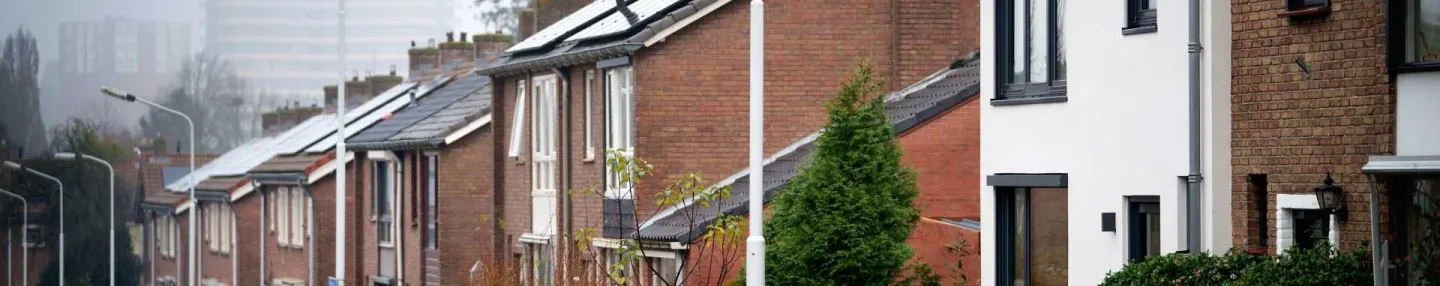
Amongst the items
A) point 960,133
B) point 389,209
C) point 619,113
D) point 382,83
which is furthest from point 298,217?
point 960,133

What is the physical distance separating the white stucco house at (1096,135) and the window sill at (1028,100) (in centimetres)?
1

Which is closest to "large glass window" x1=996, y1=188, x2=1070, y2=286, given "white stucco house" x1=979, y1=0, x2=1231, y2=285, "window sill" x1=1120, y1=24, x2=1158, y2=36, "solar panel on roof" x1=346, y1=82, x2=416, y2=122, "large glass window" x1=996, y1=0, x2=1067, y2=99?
"white stucco house" x1=979, y1=0, x2=1231, y2=285

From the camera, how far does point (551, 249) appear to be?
32594 mm

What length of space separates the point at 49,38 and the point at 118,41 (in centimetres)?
2548

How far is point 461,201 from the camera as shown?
40656 mm

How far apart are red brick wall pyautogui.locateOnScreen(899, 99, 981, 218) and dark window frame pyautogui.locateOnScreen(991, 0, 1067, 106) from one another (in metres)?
5.61

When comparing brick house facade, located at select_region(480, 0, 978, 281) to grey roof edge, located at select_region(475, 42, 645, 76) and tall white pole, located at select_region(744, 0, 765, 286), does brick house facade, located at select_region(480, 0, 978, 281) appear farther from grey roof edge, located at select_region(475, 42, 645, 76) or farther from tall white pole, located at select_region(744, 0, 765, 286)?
tall white pole, located at select_region(744, 0, 765, 286)

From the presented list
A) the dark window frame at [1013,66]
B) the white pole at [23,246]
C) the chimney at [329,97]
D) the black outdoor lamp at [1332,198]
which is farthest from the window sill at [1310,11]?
the white pole at [23,246]

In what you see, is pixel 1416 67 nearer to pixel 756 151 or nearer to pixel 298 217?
pixel 756 151

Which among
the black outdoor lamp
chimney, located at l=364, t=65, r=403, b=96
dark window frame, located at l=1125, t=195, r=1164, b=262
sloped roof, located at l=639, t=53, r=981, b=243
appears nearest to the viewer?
the black outdoor lamp

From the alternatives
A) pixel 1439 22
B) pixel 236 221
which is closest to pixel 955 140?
pixel 1439 22

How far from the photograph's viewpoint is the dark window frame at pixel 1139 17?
1825 centimetres

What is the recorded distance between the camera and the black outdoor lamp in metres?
15.8

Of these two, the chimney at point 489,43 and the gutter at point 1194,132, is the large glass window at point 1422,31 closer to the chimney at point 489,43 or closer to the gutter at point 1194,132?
the gutter at point 1194,132
